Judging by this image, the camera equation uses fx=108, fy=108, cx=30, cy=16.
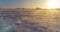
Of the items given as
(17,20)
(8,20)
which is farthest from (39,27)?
(8,20)

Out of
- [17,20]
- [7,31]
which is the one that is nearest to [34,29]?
[17,20]

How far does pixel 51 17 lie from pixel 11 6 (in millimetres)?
575

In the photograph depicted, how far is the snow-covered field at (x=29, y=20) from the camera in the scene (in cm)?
146

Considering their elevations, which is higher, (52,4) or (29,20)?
(52,4)

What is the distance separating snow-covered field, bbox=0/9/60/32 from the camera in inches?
57.3

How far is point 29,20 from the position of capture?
147 cm

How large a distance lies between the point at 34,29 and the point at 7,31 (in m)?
0.36

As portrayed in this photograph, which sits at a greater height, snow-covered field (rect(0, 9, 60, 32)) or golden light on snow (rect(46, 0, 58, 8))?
golden light on snow (rect(46, 0, 58, 8))

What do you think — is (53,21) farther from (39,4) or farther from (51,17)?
(39,4)

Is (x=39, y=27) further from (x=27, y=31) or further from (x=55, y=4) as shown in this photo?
(x=55, y=4)

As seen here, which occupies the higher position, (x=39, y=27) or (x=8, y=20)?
(x=8, y=20)

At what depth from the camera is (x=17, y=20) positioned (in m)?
1.47

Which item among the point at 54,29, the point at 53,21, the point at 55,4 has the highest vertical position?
the point at 55,4

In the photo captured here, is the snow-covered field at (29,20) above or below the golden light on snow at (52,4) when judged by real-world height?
below
